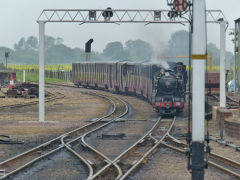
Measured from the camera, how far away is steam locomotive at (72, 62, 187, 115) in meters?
26.8

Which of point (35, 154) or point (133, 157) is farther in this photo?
point (35, 154)

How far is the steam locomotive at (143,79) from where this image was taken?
87.9ft

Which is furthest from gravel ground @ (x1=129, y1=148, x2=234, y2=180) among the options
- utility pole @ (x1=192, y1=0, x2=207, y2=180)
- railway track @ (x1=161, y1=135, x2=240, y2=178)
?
utility pole @ (x1=192, y1=0, x2=207, y2=180)

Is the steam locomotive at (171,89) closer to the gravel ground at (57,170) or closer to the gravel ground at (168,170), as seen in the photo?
the gravel ground at (168,170)

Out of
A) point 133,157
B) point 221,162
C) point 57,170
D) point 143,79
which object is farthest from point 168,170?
point 143,79

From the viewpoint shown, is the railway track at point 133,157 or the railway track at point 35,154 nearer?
the railway track at point 133,157

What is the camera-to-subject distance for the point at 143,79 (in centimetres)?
3491

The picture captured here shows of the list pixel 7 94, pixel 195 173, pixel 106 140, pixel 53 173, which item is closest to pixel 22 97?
pixel 7 94

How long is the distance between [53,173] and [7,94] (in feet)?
101

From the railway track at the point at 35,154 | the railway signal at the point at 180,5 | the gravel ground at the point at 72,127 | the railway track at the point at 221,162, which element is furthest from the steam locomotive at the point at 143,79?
the railway signal at the point at 180,5

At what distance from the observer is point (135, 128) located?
2286 cm

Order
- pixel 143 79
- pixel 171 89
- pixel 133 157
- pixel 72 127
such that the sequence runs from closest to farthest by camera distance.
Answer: pixel 133 157 < pixel 72 127 < pixel 171 89 < pixel 143 79

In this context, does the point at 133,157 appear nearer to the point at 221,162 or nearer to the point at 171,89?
the point at 221,162

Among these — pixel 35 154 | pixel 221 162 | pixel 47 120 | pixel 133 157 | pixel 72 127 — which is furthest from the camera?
pixel 47 120
